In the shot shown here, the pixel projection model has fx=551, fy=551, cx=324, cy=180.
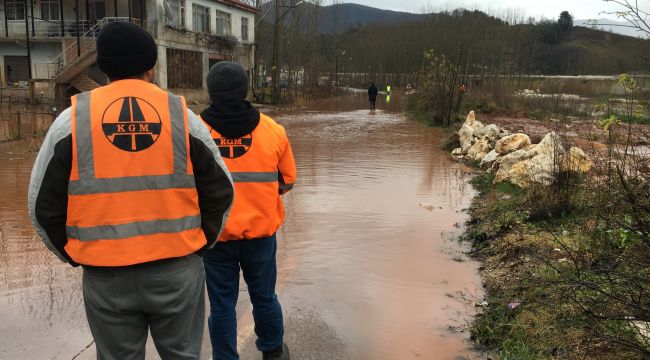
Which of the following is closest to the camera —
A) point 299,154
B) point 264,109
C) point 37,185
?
point 37,185

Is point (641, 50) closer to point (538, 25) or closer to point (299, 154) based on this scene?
point (299, 154)

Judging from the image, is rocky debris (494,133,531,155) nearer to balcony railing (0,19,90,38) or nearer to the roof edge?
balcony railing (0,19,90,38)

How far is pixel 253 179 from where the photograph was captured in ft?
11.1

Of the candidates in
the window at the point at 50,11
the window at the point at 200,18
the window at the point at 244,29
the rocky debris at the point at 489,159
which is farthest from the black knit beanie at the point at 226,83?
the window at the point at 244,29

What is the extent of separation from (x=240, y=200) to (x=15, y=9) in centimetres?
3767

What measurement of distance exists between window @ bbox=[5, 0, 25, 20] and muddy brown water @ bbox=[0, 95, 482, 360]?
91.8 ft

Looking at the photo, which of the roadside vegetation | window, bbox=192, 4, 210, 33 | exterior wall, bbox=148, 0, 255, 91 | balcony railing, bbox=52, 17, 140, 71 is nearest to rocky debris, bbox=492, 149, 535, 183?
the roadside vegetation

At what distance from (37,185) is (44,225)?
0.56 ft

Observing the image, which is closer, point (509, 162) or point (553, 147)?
point (553, 147)

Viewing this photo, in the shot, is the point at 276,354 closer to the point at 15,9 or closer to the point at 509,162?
the point at 509,162

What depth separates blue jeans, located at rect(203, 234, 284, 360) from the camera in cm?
337

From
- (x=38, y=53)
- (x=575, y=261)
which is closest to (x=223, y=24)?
(x=38, y=53)

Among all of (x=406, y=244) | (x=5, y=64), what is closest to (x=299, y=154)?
(x=406, y=244)

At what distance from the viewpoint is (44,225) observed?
2.26 m
